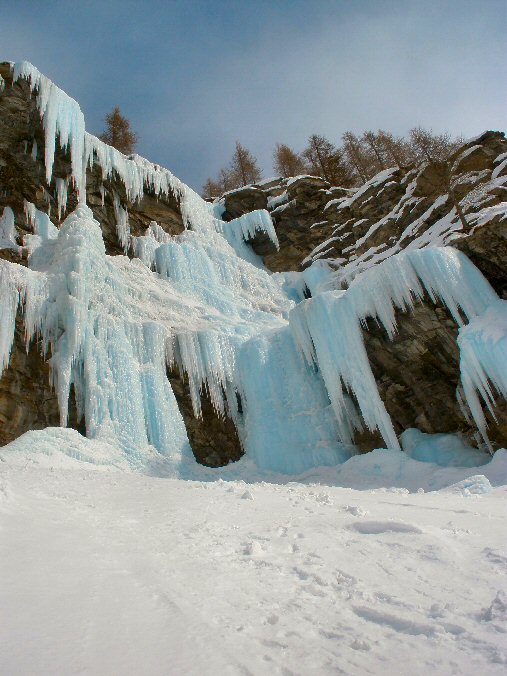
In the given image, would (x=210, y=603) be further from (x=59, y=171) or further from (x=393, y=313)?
(x=59, y=171)

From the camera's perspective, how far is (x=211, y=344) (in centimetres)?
1439

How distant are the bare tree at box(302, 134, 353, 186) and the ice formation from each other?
20.2 metres

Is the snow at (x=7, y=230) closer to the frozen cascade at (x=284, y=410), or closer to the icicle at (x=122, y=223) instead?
the icicle at (x=122, y=223)

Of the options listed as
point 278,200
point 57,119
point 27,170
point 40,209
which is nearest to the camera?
point 27,170

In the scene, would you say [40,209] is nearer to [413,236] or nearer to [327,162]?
[413,236]

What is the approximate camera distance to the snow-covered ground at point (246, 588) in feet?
6.83

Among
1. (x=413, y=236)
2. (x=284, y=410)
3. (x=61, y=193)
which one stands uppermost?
(x=61, y=193)

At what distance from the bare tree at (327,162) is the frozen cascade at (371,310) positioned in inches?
869

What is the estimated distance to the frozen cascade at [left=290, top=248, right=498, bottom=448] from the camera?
11547 millimetres

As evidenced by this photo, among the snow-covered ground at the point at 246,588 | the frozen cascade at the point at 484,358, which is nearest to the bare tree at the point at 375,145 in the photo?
the frozen cascade at the point at 484,358

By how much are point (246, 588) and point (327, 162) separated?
34.2m

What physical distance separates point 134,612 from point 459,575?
2428 millimetres

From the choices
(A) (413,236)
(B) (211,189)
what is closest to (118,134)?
(B) (211,189)

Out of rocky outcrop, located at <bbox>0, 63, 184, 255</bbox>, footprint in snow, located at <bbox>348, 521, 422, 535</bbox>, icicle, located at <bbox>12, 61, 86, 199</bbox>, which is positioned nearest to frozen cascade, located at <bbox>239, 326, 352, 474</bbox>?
footprint in snow, located at <bbox>348, 521, 422, 535</bbox>
